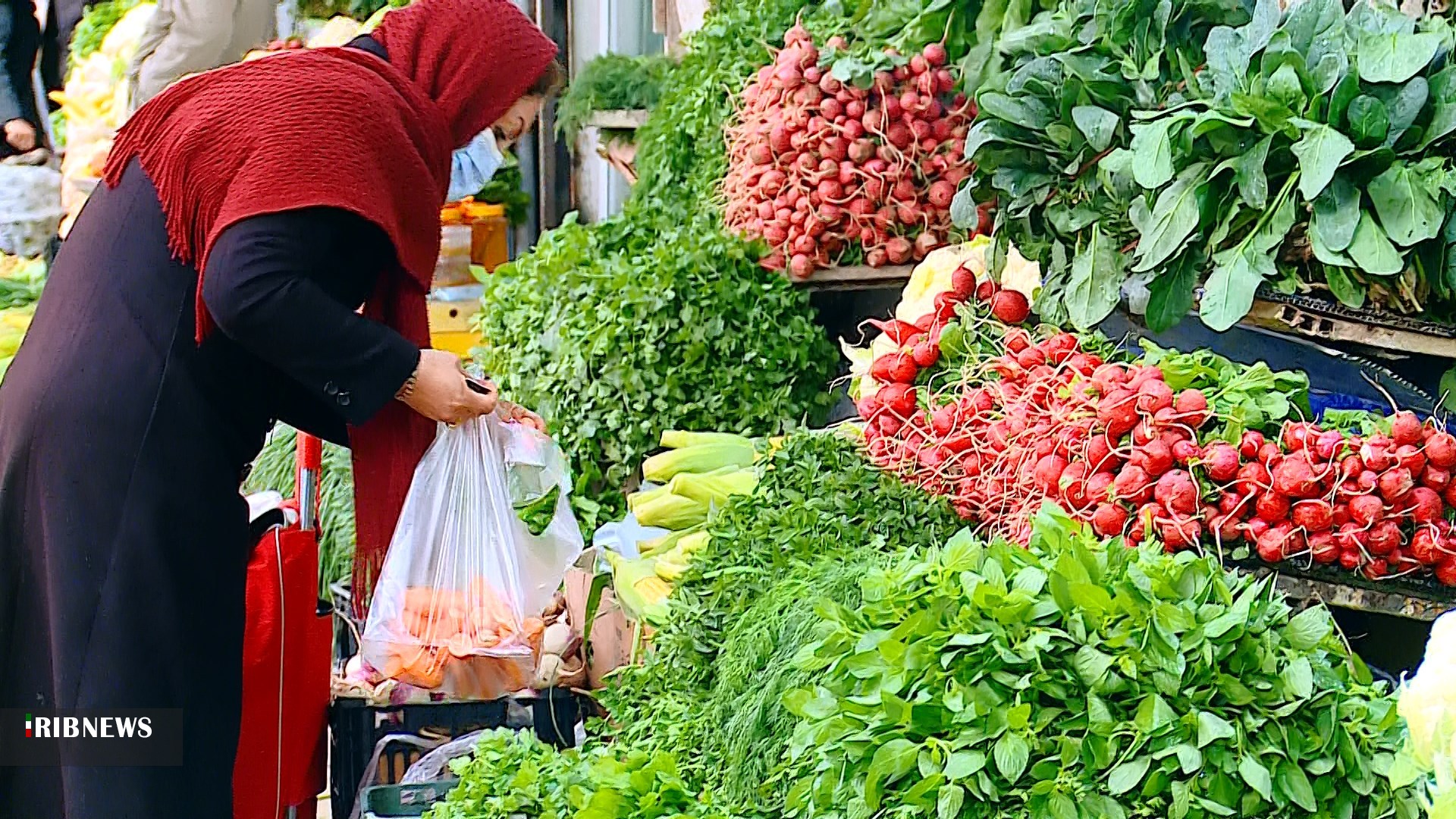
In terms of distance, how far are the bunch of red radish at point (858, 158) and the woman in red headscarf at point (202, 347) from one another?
122cm

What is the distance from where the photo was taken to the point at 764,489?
103 inches

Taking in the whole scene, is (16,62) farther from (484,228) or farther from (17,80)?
(484,228)

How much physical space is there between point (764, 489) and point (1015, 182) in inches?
29.0

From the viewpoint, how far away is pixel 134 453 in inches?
88.4

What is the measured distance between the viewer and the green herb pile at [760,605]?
180 cm

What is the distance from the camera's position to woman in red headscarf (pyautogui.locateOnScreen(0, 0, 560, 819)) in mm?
2131

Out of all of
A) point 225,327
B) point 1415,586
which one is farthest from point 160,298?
point 1415,586

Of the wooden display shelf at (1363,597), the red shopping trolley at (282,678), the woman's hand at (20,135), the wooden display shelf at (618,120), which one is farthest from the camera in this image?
the woman's hand at (20,135)

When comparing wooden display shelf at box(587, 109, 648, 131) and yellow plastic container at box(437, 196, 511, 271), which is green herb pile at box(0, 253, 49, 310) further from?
wooden display shelf at box(587, 109, 648, 131)

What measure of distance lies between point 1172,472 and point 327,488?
8.14ft

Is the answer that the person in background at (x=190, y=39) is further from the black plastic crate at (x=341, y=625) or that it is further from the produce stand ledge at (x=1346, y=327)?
the produce stand ledge at (x=1346, y=327)

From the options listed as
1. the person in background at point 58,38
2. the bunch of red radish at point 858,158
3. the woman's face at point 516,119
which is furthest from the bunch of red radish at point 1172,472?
the person in background at point 58,38

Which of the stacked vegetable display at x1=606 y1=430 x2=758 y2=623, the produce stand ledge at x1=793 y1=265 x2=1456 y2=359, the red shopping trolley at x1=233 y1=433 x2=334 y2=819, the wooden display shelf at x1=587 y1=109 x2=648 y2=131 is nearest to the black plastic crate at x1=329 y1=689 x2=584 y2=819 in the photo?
the red shopping trolley at x1=233 y1=433 x2=334 y2=819

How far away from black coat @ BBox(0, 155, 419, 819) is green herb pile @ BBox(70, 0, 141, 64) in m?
5.41
